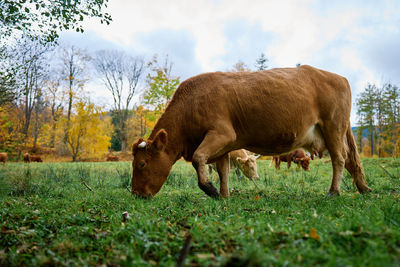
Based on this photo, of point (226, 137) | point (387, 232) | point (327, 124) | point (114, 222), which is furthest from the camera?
point (327, 124)

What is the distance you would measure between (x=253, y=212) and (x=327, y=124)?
2.70 metres

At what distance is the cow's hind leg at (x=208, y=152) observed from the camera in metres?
3.99

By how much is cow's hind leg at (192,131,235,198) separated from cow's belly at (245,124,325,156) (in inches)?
28.2

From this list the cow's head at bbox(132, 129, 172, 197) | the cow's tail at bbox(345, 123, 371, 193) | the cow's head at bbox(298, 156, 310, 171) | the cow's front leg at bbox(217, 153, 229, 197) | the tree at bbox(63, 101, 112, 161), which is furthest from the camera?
the tree at bbox(63, 101, 112, 161)

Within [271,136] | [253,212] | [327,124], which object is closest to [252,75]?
[271,136]

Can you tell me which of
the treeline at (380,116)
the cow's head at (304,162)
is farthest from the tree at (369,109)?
the cow's head at (304,162)

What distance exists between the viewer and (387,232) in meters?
1.89

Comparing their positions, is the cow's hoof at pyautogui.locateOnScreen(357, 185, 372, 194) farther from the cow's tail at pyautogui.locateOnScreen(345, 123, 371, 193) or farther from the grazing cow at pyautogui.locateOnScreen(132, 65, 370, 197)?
the grazing cow at pyautogui.locateOnScreen(132, 65, 370, 197)

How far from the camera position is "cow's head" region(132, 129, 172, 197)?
4.57 m

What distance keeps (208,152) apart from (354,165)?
11.0 ft

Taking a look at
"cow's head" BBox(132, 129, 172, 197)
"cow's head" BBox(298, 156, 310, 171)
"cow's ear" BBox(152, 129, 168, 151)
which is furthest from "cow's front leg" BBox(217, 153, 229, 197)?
"cow's head" BBox(298, 156, 310, 171)

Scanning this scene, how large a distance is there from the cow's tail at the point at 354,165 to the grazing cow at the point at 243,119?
0.64m

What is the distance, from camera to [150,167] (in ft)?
15.1

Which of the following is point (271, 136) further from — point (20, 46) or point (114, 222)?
point (20, 46)
